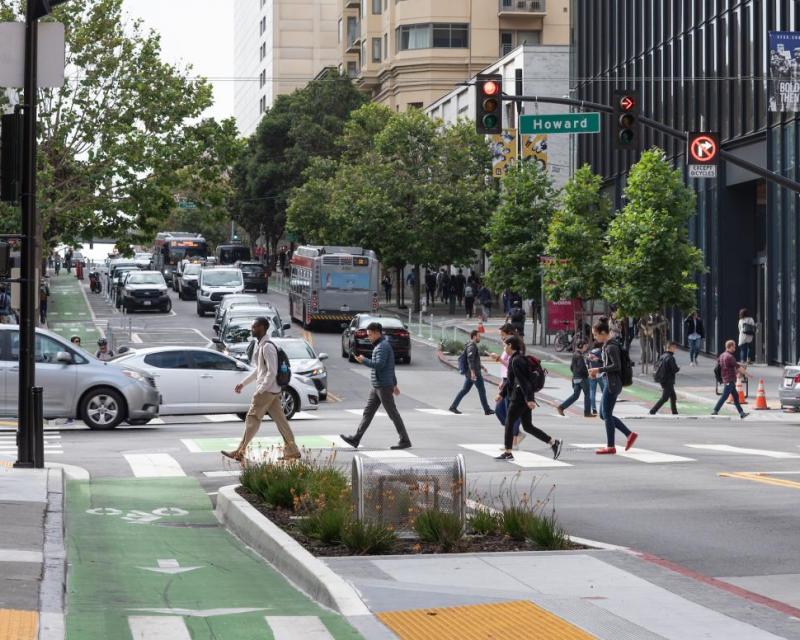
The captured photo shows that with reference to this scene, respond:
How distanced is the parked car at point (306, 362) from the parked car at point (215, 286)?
106ft

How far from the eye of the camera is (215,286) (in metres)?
67.8

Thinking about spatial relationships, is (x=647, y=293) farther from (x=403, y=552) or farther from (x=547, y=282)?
(x=403, y=552)

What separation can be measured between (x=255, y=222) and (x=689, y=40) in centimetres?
5813

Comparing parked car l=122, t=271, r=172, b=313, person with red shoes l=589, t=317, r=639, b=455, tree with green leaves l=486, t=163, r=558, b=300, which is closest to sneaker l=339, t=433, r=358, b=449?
person with red shoes l=589, t=317, r=639, b=455

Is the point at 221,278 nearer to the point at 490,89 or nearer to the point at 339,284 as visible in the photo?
the point at 339,284

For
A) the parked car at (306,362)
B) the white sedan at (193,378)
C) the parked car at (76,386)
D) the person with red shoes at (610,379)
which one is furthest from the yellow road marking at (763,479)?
the parked car at (306,362)

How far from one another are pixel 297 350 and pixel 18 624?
86.3 ft

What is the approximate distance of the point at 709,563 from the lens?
446 inches

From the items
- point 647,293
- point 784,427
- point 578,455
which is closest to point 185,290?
point 647,293

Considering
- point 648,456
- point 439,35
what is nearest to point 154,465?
point 648,456

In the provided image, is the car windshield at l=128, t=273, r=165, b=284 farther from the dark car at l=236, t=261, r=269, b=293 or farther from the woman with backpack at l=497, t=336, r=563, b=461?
the woman with backpack at l=497, t=336, r=563, b=461

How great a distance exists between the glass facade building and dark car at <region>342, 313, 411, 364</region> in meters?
9.89

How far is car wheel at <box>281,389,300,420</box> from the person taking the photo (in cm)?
2828

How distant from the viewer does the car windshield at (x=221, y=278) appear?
67.6m
